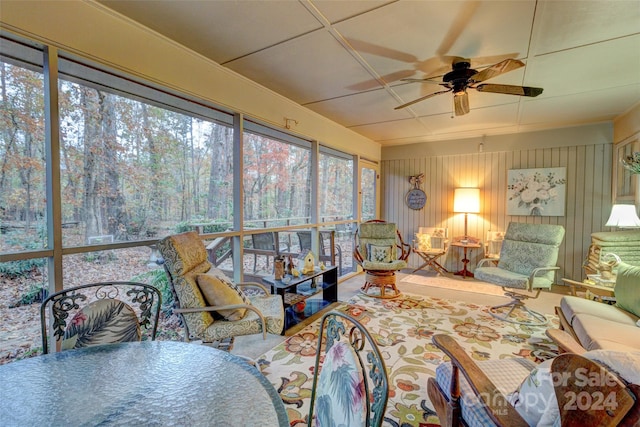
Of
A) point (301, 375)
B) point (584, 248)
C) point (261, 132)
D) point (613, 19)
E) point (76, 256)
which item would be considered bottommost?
point (301, 375)

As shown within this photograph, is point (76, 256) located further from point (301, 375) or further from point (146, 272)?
point (301, 375)

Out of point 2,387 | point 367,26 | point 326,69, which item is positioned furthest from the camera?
point 326,69

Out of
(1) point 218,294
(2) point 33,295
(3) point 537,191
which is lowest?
(1) point 218,294

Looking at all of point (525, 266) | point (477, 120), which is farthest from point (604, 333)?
point (477, 120)

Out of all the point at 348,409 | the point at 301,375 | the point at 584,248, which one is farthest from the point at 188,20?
the point at 584,248

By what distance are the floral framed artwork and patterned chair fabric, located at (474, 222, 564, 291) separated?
113cm

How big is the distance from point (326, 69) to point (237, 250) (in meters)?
1.99

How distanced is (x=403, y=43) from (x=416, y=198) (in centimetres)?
390

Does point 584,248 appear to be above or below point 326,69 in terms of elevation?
below

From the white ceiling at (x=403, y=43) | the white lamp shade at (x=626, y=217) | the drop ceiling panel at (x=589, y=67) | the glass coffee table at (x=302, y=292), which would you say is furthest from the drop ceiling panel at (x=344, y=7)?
the white lamp shade at (x=626, y=217)

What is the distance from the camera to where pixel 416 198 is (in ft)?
18.9

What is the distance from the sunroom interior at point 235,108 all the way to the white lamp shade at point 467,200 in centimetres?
118

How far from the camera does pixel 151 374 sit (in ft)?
3.51

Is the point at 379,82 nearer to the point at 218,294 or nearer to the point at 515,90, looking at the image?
the point at 515,90
